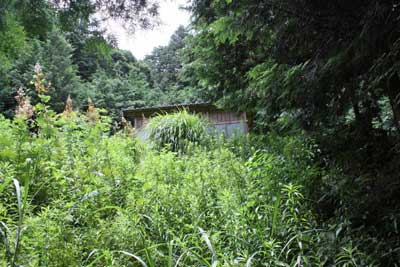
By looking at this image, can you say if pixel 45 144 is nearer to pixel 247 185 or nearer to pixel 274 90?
pixel 247 185

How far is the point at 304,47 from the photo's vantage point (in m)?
2.35

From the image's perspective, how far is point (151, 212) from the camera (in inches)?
68.5

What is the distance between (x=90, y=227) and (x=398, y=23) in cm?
190

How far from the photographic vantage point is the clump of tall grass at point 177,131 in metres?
4.50

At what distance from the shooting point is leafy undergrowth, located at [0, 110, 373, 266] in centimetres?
139

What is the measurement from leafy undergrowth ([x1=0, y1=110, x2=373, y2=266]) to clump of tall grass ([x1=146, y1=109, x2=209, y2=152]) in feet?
5.96

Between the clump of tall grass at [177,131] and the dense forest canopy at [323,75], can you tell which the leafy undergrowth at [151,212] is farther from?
the clump of tall grass at [177,131]

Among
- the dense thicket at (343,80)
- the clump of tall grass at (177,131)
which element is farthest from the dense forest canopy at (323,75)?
the clump of tall grass at (177,131)

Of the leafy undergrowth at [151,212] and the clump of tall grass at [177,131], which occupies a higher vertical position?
the clump of tall grass at [177,131]

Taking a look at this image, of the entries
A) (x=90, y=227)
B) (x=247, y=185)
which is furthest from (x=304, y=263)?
(x=90, y=227)

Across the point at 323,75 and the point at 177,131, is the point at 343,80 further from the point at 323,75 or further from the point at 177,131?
the point at 177,131

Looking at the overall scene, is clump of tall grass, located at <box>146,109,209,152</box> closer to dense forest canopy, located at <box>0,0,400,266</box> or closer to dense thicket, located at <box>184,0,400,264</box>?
dense forest canopy, located at <box>0,0,400,266</box>

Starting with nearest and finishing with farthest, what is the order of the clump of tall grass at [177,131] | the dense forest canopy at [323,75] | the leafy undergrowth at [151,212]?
the leafy undergrowth at [151,212], the dense forest canopy at [323,75], the clump of tall grass at [177,131]

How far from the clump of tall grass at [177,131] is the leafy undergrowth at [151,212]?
1.82 m
